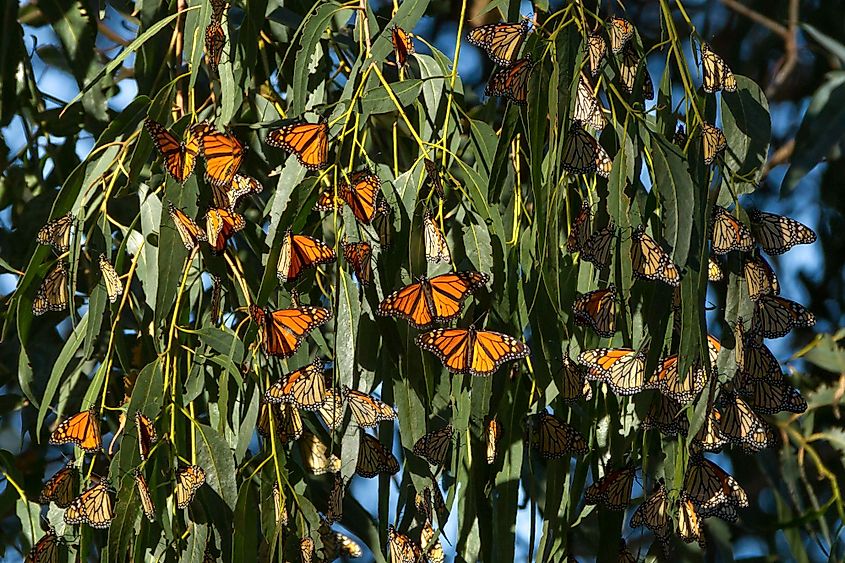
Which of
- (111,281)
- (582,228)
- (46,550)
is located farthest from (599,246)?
(46,550)

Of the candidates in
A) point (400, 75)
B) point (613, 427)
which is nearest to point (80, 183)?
point (400, 75)

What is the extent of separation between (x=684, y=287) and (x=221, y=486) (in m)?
0.43

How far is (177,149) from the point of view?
970mm

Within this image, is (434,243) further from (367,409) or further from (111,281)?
(111,281)

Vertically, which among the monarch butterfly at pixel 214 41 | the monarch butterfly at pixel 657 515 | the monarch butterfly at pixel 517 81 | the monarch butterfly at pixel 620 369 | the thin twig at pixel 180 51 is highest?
the thin twig at pixel 180 51

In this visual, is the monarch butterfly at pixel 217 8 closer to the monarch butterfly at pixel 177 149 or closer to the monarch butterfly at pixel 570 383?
the monarch butterfly at pixel 177 149

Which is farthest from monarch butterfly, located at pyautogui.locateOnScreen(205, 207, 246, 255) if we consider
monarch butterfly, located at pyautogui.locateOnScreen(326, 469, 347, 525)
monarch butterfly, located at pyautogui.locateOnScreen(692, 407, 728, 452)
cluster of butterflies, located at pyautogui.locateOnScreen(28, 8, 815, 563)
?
monarch butterfly, located at pyautogui.locateOnScreen(692, 407, 728, 452)

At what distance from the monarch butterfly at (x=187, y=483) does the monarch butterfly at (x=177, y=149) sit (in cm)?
24

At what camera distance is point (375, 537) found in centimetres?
124

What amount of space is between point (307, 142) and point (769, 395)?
1.49ft

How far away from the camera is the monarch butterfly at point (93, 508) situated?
3.11 ft

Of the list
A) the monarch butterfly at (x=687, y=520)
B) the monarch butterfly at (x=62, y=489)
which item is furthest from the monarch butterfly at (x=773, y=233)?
the monarch butterfly at (x=62, y=489)

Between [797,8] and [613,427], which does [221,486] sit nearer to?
[613,427]

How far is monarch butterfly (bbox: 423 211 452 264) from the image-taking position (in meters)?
0.91
